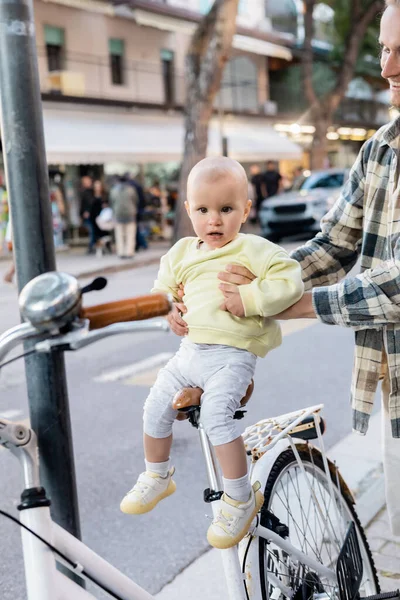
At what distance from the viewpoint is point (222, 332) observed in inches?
76.8

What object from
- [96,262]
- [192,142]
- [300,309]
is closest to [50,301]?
[300,309]

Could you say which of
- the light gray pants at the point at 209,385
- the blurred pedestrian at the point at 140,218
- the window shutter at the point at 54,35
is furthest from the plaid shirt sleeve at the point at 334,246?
the window shutter at the point at 54,35

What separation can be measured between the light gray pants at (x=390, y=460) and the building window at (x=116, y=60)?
77.2 feet

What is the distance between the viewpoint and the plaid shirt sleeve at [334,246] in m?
2.35

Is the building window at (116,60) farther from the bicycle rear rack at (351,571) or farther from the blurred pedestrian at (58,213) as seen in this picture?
the bicycle rear rack at (351,571)

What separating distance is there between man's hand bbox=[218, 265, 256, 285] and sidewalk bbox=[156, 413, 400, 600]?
1.60 metres

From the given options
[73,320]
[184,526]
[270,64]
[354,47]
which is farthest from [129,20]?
[73,320]

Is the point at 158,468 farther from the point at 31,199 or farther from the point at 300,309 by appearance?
the point at 31,199

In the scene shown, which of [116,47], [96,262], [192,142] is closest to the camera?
[96,262]

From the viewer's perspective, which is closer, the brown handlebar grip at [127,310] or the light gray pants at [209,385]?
the brown handlebar grip at [127,310]

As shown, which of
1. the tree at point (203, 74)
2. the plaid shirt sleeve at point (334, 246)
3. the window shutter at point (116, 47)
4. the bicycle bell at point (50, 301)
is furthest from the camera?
the window shutter at point (116, 47)

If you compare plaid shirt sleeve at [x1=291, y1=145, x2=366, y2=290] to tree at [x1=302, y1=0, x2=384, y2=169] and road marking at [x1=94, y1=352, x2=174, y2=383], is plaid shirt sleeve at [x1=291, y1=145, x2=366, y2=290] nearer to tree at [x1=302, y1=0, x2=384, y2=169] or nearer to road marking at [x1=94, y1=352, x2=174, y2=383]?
road marking at [x1=94, y1=352, x2=174, y2=383]

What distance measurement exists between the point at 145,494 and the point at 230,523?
268 mm

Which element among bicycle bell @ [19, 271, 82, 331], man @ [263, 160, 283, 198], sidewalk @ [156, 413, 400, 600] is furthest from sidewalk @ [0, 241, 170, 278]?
bicycle bell @ [19, 271, 82, 331]
